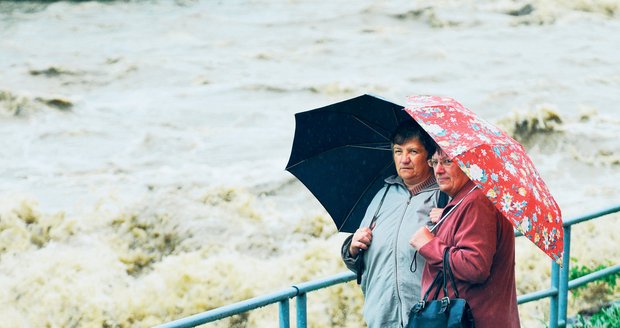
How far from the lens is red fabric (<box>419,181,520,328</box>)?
2406mm

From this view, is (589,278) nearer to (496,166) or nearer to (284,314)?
(284,314)

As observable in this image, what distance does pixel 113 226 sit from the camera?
39.9 ft

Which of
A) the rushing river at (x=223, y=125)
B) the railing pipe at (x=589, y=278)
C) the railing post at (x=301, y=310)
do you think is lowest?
the rushing river at (x=223, y=125)

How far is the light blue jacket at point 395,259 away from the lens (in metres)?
2.60

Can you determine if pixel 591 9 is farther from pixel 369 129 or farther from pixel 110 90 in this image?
pixel 369 129

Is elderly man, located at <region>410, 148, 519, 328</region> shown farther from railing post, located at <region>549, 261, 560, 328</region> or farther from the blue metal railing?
railing post, located at <region>549, 261, 560, 328</region>

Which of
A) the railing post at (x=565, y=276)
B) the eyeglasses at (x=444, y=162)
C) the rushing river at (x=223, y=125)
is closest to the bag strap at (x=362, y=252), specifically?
the eyeglasses at (x=444, y=162)

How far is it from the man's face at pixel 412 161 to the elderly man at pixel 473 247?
0.08 meters

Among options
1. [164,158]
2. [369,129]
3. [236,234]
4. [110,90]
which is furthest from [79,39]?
[369,129]

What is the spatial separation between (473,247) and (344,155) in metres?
0.78

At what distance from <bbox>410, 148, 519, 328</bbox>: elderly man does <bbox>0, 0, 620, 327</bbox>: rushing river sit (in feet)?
18.4

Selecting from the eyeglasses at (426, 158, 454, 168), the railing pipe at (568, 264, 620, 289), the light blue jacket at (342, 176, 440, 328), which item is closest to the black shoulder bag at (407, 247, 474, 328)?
the light blue jacket at (342, 176, 440, 328)

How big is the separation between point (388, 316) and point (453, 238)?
0.35 metres

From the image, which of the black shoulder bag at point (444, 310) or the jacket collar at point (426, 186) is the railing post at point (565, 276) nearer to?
the jacket collar at point (426, 186)
